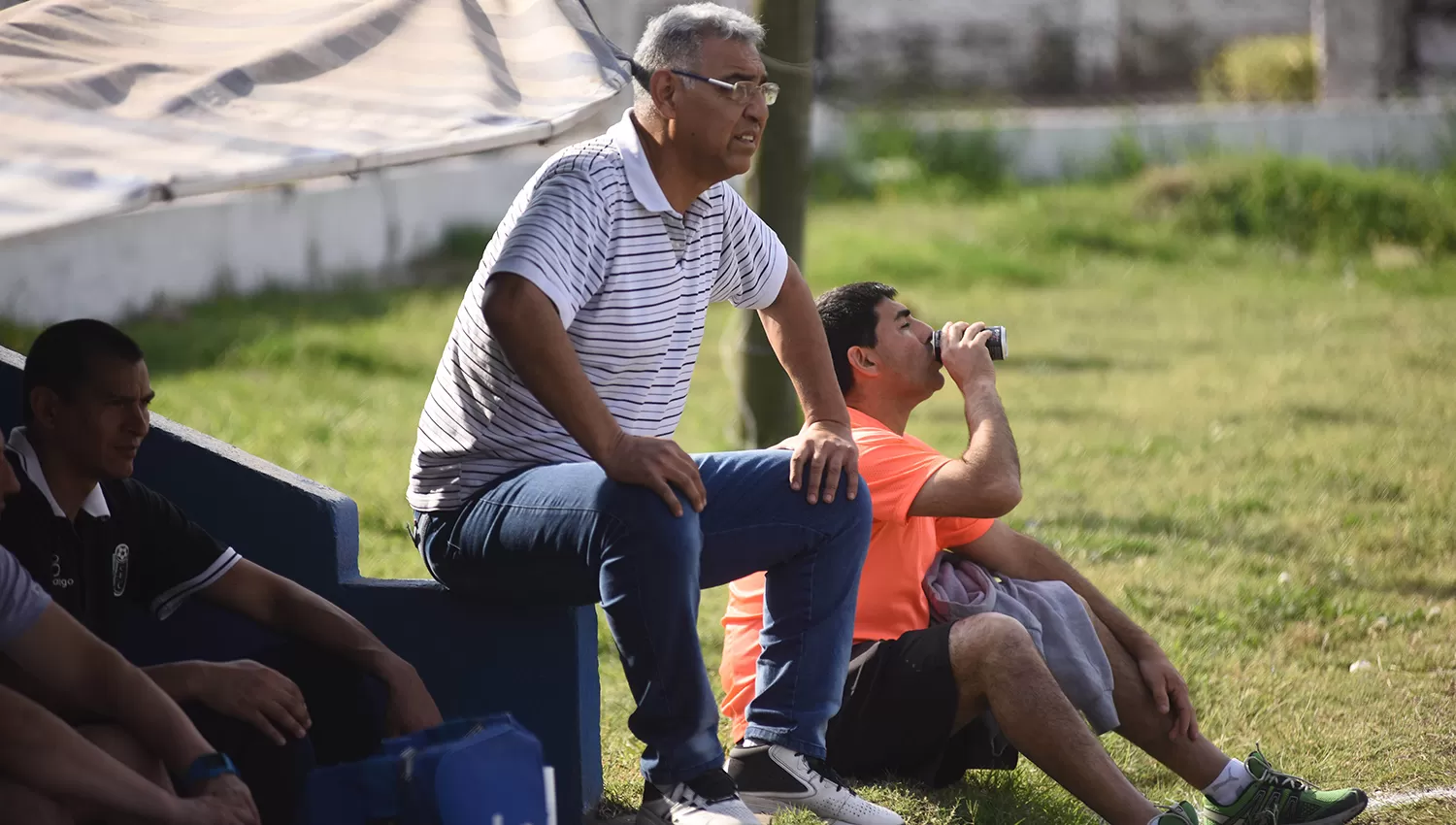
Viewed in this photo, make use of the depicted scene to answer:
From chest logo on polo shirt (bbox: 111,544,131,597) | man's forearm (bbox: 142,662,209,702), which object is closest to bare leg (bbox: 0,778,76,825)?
man's forearm (bbox: 142,662,209,702)

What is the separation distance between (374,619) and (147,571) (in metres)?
0.53

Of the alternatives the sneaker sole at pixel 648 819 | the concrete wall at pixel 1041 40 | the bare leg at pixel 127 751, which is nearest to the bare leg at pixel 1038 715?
the sneaker sole at pixel 648 819

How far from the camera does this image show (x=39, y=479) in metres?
3.26

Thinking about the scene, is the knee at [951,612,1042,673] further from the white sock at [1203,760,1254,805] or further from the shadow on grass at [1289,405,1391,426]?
the shadow on grass at [1289,405,1391,426]

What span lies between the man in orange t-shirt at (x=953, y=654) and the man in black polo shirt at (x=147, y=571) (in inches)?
33.9

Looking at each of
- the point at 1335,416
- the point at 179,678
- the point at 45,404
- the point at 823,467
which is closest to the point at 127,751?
the point at 179,678

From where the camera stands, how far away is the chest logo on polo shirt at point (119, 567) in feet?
11.0

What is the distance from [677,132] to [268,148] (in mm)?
822

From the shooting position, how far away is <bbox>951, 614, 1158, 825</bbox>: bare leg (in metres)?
3.57

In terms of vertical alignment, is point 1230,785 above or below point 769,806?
below

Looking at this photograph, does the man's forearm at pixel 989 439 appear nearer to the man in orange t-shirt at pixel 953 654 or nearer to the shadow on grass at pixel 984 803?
the man in orange t-shirt at pixel 953 654

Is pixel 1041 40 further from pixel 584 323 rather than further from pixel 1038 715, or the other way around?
pixel 584 323

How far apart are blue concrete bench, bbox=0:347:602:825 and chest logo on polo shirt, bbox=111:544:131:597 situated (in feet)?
1.35

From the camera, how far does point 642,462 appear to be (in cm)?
318
